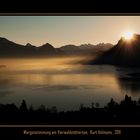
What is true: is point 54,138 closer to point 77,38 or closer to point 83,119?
point 83,119

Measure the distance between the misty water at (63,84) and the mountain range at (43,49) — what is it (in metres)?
0.04

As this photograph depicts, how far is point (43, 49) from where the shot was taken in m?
1.78

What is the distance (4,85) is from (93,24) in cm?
57

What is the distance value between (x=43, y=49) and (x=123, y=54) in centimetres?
43

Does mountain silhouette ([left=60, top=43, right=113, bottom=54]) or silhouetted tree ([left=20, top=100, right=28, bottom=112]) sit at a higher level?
mountain silhouette ([left=60, top=43, right=113, bottom=54])

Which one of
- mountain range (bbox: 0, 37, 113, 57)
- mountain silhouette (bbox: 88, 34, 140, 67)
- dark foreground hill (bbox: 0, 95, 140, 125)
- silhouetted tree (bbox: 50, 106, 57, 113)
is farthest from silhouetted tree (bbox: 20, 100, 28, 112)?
mountain silhouette (bbox: 88, 34, 140, 67)

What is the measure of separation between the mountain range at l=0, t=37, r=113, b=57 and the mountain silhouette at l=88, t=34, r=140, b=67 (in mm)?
42

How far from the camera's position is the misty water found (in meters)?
1.76

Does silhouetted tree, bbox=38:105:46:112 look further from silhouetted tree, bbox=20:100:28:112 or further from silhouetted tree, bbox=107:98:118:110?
silhouetted tree, bbox=107:98:118:110

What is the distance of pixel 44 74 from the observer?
178 centimetres

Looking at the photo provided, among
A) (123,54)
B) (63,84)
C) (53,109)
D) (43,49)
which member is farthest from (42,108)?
(123,54)

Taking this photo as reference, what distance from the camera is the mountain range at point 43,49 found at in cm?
177

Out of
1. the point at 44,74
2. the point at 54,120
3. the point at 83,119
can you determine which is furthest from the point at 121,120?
the point at 44,74
